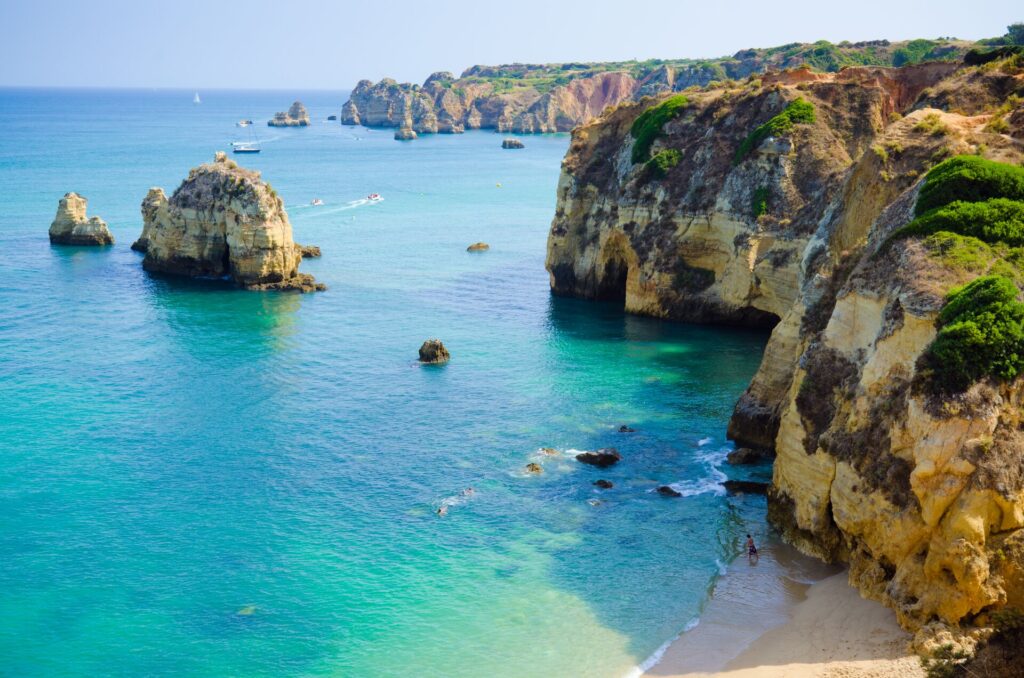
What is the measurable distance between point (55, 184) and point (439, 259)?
244 feet

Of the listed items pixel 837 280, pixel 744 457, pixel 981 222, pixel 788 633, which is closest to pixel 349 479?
pixel 744 457

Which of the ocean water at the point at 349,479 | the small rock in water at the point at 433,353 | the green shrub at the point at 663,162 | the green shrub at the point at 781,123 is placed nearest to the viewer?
the ocean water at the point at 349,479

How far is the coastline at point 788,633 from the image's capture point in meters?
29.3

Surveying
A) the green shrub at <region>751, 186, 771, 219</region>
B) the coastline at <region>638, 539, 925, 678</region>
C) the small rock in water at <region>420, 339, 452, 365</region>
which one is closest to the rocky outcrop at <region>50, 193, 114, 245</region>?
the small rock in water at <region>420, 339, 452, 365</region>

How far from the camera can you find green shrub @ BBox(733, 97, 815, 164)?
6969cm

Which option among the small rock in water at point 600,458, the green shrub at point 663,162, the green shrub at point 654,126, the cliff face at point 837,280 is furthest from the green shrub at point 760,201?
the small rock in water at point 600,458

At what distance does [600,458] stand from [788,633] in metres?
15.4

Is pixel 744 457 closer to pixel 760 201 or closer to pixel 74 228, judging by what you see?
pixel 760 201

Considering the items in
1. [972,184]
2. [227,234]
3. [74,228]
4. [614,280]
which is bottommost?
[614,280]

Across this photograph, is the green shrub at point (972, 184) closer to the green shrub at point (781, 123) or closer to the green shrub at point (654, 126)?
the green shrub at point (781, 123)

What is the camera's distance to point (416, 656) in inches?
1229

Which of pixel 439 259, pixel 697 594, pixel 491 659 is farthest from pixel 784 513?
pixel 439 259

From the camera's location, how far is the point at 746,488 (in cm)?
→ 4272

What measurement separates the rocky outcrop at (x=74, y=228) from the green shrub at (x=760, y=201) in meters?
67.5
